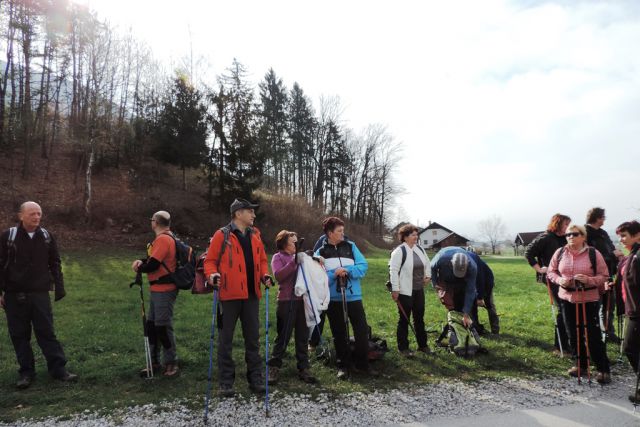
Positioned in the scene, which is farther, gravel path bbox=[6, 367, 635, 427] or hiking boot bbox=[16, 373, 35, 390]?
hiking boot bbox=[16, 373, 35, 390]

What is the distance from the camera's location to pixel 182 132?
1123 inches

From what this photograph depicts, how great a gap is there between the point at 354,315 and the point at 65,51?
2938 centimetres

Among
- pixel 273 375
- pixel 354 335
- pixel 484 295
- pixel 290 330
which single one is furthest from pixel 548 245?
pixel 273 375

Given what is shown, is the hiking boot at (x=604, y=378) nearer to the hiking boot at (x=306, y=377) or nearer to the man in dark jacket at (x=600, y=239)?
the man in dark jacket at (x=600, y=239)

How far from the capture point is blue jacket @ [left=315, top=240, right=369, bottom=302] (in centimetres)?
591

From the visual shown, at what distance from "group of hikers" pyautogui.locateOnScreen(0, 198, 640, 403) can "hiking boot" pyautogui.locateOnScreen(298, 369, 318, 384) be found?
0.7 inches

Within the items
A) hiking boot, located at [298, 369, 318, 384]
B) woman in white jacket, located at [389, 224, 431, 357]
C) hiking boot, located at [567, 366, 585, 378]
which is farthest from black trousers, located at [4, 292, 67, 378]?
hiking boot, located at [567, 366, 585, 378]

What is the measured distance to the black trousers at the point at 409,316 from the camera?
21.8 ft

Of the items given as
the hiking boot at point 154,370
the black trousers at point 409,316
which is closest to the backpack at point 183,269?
the hiking boot at point 154,370

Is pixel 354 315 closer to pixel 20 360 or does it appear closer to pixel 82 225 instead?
pixel 20 360

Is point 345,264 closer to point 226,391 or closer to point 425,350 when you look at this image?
point 425,350

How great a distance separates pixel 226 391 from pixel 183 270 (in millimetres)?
1768

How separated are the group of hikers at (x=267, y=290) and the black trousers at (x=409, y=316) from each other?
0.70 feet

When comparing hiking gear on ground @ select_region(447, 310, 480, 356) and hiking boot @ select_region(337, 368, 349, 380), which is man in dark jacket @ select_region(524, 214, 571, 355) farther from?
hiking boot @ select_region(337, 368, 349, 380)
